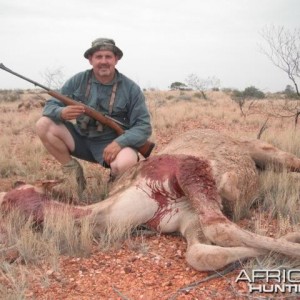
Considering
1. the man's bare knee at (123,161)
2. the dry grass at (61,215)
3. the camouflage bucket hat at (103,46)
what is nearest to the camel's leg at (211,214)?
the dry grass at (61,215)

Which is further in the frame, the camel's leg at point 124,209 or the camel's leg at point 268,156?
the camel's leg at point 268,156

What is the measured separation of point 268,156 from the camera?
5035 mm

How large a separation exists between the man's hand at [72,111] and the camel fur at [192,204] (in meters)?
1.33

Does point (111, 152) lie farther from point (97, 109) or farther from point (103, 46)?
point (103, 46)

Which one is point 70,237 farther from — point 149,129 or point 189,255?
point 149,129

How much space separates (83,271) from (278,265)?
1315 mm

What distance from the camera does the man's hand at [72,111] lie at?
4887 mm

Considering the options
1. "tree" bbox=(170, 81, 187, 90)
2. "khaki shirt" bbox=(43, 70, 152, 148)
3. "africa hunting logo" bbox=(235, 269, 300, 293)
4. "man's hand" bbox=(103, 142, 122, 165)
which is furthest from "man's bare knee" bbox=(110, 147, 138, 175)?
"tree" bbox=(170, 81, 187, 90)

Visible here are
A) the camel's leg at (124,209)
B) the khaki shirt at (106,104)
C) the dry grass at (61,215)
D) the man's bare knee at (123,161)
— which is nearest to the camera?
the dry grass at (61,215)

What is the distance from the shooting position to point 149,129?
16.9 ft

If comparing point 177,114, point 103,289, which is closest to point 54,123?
point 103,289

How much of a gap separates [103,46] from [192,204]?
2483 millimetres

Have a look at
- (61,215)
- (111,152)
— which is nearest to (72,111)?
(111,152)

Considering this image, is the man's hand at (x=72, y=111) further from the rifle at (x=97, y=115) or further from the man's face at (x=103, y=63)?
the man's face at (x=103, y=63)
